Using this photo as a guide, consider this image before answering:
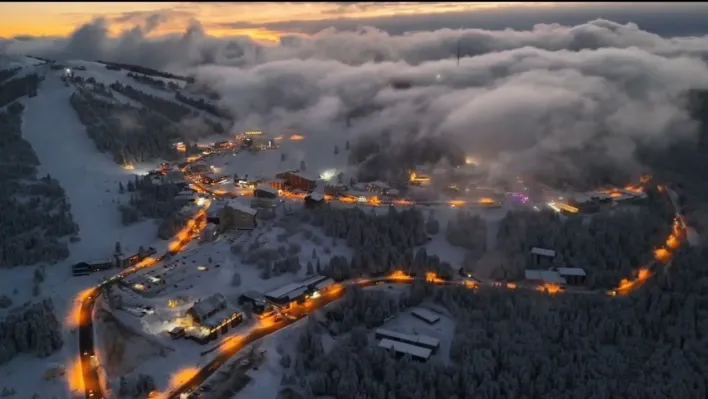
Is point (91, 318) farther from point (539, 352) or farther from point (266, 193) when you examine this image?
point (539, 352)

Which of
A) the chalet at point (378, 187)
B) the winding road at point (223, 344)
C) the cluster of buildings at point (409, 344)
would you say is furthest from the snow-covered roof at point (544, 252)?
the chalet at point (378, 187)

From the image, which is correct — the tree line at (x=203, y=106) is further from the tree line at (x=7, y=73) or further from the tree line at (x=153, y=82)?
the tree line at (x=7, y=73)

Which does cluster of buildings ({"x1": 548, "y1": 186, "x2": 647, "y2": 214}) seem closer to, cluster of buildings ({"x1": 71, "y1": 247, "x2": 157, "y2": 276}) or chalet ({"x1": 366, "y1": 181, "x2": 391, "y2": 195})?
chalet ({"x1": 366, "y1": 181, "x2": 391, "y2": 195})

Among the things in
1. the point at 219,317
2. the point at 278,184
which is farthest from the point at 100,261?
the point at 278,184

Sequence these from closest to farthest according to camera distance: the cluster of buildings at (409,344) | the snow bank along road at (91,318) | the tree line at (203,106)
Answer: the snow bank along road at (91,318), the cluster of buildings at (409,344), the tree line at (203,106)

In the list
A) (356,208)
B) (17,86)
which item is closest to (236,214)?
(356,208)

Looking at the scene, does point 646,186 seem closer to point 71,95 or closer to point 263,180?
point 263,180

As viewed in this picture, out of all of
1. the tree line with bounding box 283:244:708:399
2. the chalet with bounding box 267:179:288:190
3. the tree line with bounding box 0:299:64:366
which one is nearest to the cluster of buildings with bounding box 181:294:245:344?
the tree line with bounding box 283:244:708:399
